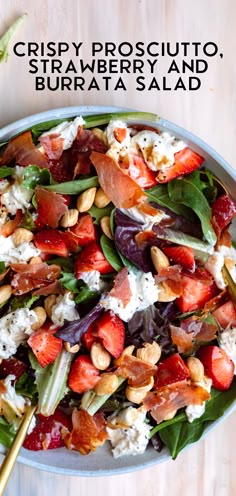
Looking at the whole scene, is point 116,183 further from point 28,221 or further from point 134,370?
point 134,370

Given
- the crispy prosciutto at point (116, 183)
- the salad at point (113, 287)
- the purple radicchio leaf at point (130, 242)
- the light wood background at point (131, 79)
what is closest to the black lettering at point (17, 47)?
the light wood background at point (131, 79)

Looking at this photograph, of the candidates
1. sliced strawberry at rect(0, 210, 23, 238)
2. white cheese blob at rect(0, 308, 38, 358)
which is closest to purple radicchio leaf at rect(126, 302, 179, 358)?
white cheese blob at rect(0, 308, 38, 358)

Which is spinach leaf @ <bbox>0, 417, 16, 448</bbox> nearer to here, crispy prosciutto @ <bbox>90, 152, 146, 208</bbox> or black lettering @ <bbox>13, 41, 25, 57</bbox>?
crispy prosciutto @ <bbox>90, 152, 146, 208</bbox>

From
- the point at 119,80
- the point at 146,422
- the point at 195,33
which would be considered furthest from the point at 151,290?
the point at 195,33

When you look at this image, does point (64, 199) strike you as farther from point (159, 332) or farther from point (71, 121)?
point (159, 332)

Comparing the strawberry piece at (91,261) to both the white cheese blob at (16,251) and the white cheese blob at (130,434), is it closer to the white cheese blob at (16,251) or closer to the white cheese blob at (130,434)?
the white cheese blob at (16,251)

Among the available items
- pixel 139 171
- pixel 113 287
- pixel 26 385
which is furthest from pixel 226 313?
pixel 26 385
